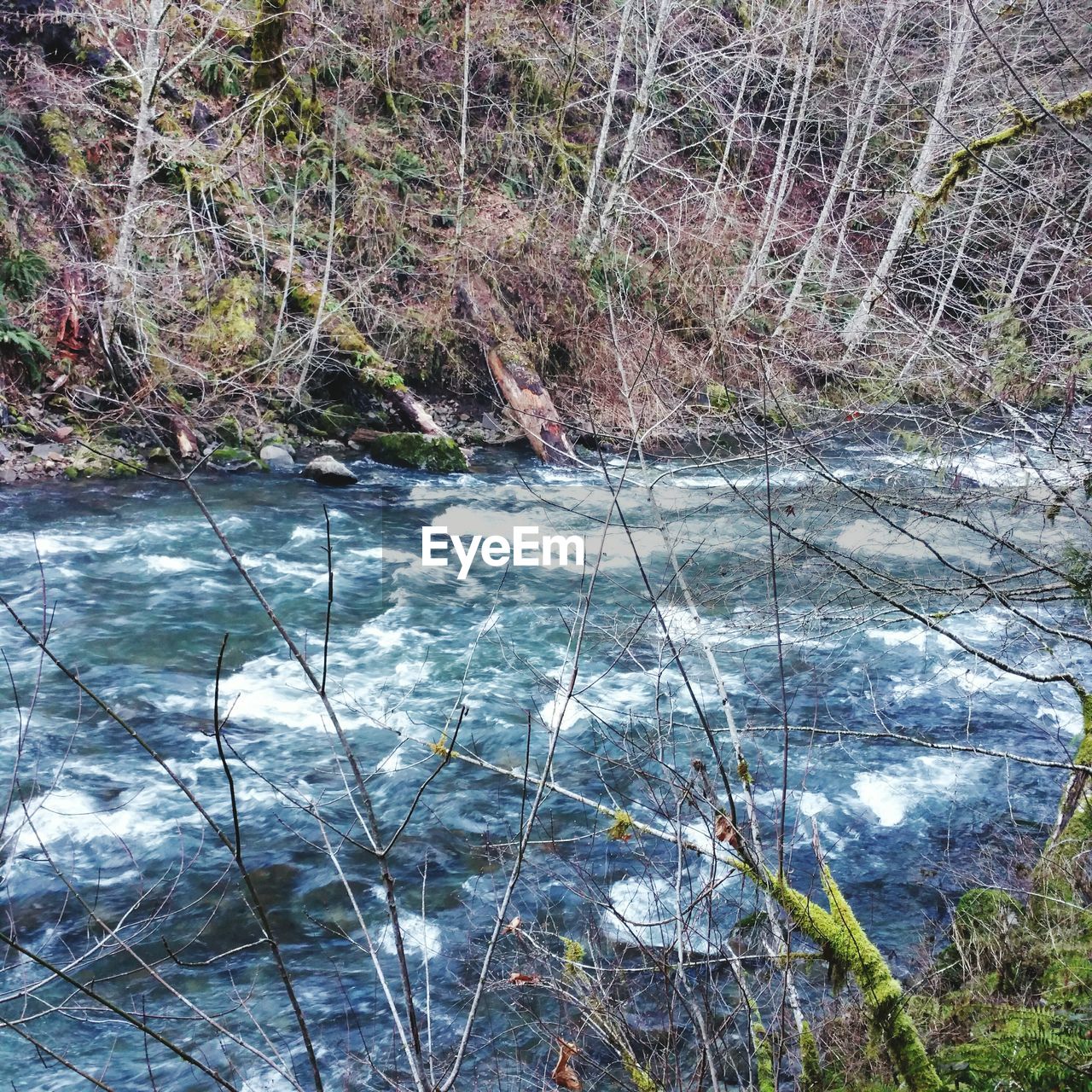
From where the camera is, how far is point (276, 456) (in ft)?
34.4

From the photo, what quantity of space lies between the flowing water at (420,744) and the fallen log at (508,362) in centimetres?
347

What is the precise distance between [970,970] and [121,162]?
13209 millimetres

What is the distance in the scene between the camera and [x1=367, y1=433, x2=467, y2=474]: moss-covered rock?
11.2 meters

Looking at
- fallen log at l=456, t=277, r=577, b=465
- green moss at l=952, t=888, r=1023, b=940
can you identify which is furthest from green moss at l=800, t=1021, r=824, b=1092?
fallen log at l=456, t=277, r=577, b=465

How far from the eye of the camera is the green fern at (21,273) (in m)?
9.76

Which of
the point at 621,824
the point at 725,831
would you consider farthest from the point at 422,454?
the point at 725,831

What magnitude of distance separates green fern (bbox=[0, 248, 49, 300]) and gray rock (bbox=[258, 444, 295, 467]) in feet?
10.5

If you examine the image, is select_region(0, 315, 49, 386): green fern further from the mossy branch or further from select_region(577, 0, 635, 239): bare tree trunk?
the mossy branch

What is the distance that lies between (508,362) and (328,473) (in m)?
4.10

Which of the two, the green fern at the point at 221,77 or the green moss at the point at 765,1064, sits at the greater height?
the green fern at the point at 221,77

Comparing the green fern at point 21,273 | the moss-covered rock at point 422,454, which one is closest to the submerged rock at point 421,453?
the moss-covered rock at point 422,454

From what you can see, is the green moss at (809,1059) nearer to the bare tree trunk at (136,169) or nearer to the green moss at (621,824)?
the green moss at (621,824)

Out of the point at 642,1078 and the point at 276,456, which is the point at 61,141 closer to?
the point at 276,456

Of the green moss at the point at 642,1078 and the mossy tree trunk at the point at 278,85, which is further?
the mossy tree trunk at the point at 278,85
